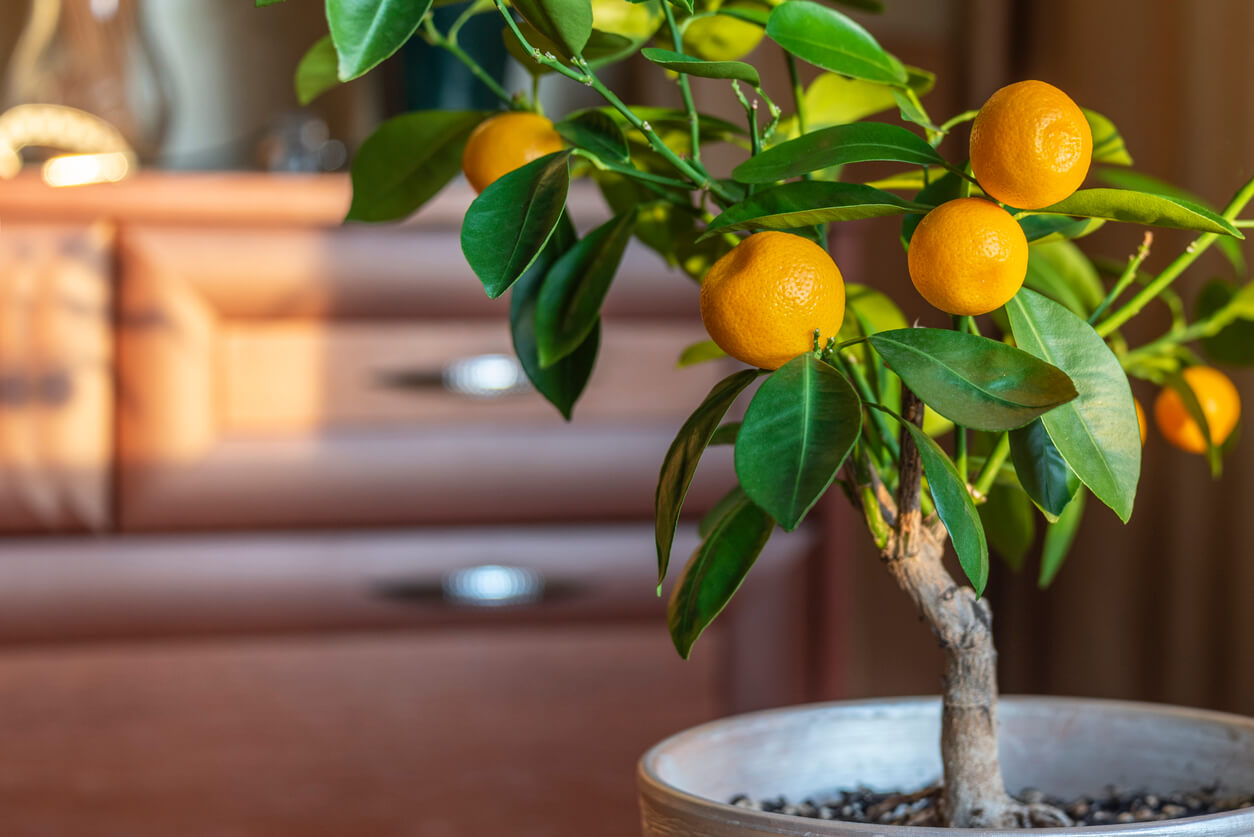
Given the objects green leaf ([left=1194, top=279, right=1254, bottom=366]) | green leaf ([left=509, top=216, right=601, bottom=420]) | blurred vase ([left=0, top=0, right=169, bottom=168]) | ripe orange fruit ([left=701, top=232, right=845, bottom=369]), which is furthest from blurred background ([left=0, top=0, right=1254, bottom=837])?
ripe orange fruit ([left=701, top=232, right=845, bottom=369])

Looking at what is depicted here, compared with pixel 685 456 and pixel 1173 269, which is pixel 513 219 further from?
pixel 1173 269

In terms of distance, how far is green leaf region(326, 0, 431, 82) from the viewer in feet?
0.96

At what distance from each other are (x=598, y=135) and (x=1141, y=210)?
172mm

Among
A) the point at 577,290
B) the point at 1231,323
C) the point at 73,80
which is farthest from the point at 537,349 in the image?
the point at 73,80

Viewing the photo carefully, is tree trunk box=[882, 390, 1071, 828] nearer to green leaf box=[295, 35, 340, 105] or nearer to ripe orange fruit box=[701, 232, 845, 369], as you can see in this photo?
ripe orange fruit box=[701, 232, 845, 369]

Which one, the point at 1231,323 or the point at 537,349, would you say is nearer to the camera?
the point at 537,349

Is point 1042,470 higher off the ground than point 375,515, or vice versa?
point 1042,470

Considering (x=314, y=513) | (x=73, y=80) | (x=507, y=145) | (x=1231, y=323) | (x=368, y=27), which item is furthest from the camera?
(x=73, y=80)

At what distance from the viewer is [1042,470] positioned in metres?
0.37

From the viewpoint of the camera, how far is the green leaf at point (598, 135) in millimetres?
387

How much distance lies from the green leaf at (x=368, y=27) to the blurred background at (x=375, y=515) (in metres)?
0.95

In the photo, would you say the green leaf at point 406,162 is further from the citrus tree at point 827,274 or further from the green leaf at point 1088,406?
the green leaf at point 1088,406

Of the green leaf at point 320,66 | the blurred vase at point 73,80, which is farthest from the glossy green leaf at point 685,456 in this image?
the blurred vase at point 73,80

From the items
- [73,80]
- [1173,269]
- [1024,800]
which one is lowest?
[1024,800]
